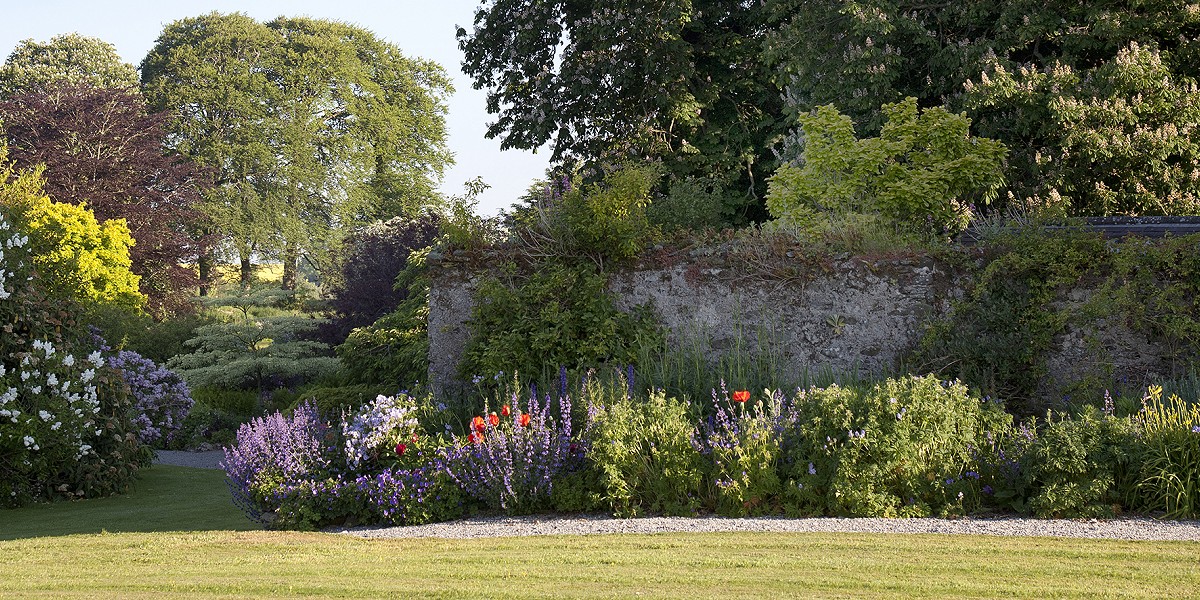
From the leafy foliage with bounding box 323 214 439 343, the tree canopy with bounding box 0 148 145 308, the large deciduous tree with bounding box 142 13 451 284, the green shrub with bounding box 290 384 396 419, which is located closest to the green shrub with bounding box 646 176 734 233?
the green shrub with bounding box 290 384 396 419

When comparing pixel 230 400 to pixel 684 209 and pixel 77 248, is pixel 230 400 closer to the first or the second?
pixel 77 248

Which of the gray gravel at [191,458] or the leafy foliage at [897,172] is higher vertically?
the leafy foliage at [897,172]

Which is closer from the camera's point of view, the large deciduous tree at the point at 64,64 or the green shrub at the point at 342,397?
the green shrub at the point at 342,397

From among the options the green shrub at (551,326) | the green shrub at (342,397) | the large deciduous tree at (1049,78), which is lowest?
the green shrub at (342,397)

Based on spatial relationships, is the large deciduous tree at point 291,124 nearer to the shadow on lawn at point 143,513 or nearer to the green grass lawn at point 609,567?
the shadow on lawn at point 143,513

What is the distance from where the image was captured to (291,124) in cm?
3572

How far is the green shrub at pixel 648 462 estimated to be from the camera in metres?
6.59

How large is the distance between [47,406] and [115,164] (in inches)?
694

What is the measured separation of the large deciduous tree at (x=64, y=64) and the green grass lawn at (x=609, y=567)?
3099 centimetres

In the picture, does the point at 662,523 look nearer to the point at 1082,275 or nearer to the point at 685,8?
the point at 1082,275

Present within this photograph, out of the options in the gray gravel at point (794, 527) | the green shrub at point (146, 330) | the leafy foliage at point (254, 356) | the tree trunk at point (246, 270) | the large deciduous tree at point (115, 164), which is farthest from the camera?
the tree trunk at point (246, 270)

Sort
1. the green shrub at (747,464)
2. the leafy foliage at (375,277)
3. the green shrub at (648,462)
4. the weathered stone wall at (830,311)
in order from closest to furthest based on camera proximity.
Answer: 1. the green shrub at (747,464)
2. the green shrub at (648,462)
3. the weathered stone wall at (830,311)
4. the leafy foliage at (375,277)

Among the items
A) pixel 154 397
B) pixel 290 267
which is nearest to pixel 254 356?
pixel 154 397

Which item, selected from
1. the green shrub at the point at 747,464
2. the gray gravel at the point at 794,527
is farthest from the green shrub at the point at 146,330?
the green shrub at the point at 747,464
